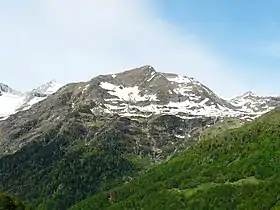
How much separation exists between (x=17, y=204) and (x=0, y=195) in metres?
6.17

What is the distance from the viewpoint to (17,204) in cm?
13288

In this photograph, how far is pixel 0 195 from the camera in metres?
136
